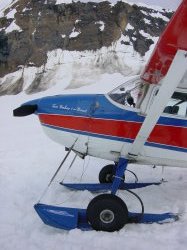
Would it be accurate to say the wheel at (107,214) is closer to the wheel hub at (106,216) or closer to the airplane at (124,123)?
the wheel hub at (106,216)

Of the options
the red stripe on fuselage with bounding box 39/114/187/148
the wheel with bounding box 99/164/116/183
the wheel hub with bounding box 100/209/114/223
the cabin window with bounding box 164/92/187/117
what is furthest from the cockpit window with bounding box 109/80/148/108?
the wheel with bounding box 99/164/116/183

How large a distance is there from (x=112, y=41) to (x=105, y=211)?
28.5 meters

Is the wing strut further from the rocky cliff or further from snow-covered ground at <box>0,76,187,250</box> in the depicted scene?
the rocky cliff

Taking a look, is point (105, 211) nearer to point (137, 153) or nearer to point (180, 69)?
point (137, 153)

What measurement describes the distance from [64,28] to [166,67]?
96.8 feet

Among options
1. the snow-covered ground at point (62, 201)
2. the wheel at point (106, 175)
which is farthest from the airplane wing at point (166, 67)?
the wheel at point (106, 175)

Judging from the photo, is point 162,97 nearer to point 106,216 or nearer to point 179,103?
point 179,103

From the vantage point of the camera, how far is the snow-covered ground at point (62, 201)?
4520 mm

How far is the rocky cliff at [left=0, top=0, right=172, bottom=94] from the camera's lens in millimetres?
31672

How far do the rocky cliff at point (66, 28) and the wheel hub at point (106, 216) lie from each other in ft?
86.0

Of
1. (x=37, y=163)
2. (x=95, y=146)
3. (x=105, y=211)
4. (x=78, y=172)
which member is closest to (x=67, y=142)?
(x=95, y=146)

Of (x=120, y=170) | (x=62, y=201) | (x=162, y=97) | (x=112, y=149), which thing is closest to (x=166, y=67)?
(x=162, y=97)

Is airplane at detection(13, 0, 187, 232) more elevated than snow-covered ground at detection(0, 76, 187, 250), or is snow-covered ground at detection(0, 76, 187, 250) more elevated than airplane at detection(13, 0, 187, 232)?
airplane at detection(13, 0, 187, 232)

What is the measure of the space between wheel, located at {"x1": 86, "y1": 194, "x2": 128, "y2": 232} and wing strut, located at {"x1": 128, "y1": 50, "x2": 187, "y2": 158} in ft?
2.85
